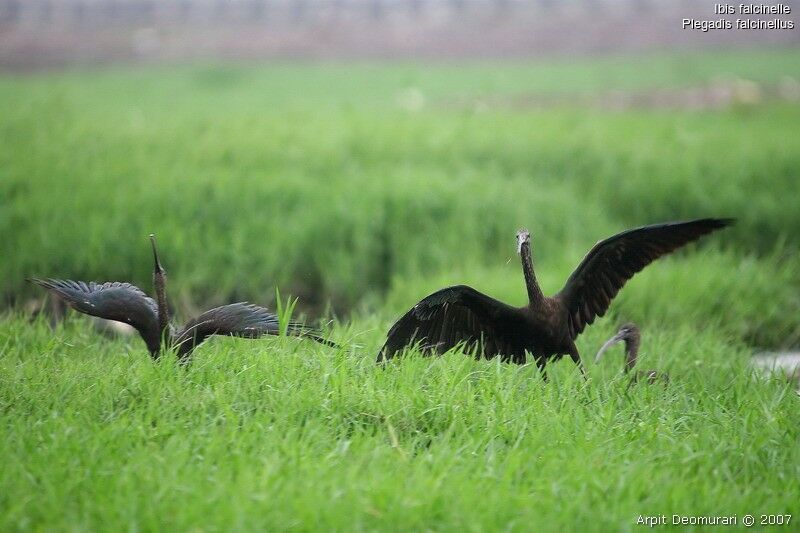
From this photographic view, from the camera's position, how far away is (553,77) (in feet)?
58.4

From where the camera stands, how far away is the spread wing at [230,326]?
14.0 ft

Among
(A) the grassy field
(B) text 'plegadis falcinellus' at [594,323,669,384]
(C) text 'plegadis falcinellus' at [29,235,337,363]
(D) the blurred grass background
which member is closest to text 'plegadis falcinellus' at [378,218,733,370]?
(A) the grassy field

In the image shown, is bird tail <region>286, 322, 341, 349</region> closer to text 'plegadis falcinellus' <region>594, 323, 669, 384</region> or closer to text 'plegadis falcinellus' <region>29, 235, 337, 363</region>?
text 'plegadis falcinellus' <region>29, 235, 337, 363</region>

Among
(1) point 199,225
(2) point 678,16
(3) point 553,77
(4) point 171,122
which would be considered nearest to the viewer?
(1) point 199,225

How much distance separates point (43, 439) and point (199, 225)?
13.6 feet

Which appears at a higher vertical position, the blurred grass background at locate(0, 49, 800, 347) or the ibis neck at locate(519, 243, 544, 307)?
the ibis neck at locate(519, 243, 544, 307)

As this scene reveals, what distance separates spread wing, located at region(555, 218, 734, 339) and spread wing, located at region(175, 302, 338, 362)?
3.77 feet

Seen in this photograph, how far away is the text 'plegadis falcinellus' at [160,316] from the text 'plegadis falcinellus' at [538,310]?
461 mm

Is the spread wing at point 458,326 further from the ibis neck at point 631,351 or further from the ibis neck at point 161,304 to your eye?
the ibis neck at point 161,304

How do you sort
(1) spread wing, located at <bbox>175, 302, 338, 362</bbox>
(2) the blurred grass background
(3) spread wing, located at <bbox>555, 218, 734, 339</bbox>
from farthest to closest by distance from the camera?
1. (2) the blurred grass background
2. (3) spread wing, located at <bbox>555, 218, 734, 339</bbox>
3. (1) spread wing, located at <bbox>175, 302, 338, 362</bbox>

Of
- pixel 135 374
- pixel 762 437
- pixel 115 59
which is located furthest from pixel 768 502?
pixel 115 59

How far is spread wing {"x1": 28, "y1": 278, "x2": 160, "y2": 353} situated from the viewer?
4336mm

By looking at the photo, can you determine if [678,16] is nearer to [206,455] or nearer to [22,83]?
[22,83]

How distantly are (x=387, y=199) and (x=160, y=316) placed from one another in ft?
13.4
